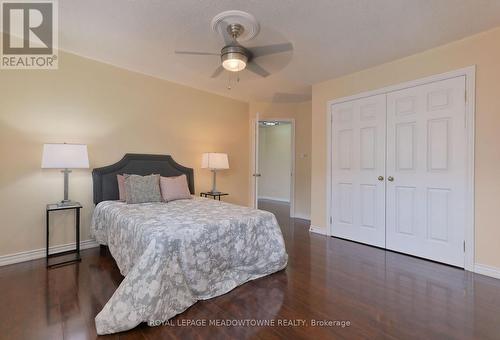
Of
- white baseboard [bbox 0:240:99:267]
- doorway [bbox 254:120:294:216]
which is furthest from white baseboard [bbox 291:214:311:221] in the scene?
white baseboard [bbox 0:240:99:267]

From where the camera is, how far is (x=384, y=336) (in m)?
1.64

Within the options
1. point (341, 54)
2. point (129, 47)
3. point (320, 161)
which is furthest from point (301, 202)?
point (129, 47)

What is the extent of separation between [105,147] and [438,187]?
4.23 metres

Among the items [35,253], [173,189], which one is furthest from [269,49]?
[35,253]

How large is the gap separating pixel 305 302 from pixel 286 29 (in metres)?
2.51

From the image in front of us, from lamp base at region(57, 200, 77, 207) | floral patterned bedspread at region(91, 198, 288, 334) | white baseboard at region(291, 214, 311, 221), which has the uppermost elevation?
lamp base at region(57, 200, 77, 207)

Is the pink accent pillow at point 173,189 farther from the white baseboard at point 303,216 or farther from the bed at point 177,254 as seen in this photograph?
the white baseboard at point 303,216

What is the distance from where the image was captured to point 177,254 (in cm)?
192

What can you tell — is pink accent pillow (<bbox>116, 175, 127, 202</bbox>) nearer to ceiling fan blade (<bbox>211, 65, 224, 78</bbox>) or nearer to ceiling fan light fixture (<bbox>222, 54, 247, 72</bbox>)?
ceiling fan blade (<bbox>211, 65, 224, 78</bbox>)

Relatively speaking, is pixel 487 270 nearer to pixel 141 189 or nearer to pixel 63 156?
pixel 141 189

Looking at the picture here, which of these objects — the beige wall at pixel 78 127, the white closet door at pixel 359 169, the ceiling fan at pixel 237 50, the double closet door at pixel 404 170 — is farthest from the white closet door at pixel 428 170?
the beige wall at pixel 78 127

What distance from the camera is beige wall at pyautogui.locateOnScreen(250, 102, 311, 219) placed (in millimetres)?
5349

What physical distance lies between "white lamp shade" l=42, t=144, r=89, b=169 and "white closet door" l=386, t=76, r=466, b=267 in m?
3.80

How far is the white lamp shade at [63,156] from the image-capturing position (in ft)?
9.01
